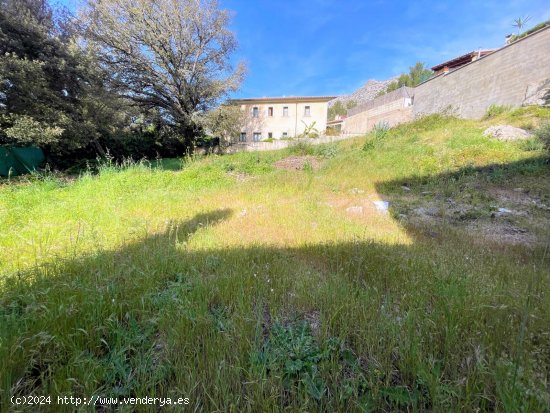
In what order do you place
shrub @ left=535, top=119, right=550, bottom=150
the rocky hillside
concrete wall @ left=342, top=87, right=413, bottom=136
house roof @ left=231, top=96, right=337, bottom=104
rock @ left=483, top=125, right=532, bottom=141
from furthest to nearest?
the rocky hillside
house roof @ left=231, top=96, right=337, bottom=104
concrete wall @ left=342, top=87, right=413, bottom=136
rock @ left=483, top=125, right=532, bottom=141
shrub @ left=535, top=119, right=550, bottom=150

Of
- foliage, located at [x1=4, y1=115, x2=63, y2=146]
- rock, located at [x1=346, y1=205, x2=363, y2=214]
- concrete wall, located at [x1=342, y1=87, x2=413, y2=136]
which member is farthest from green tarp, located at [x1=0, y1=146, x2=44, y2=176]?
concrete wall, located at [x1=342, y1=87, x2=413, y2=136]

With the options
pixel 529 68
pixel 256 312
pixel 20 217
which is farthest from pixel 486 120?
pixel 20 217

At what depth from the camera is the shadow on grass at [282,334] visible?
3.68 ft

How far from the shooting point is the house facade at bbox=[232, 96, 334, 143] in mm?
24469

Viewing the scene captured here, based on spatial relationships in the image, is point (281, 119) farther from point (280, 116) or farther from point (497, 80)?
point (497, 80)

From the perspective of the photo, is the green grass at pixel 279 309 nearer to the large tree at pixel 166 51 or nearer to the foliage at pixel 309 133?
the foliage at pixel 309 133

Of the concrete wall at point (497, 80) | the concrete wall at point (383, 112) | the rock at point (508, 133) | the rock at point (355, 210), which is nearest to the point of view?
the rock at point (355, 210)

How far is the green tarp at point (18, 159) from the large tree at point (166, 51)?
24.0ft

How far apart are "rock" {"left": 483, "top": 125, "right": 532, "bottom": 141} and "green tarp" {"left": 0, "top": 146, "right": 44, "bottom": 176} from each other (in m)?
15.0

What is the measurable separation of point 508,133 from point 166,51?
17356 millimetres

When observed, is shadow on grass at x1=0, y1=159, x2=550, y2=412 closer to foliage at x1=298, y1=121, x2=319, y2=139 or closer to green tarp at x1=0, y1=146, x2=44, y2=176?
green tarp at x1=0, y1=146, x2=44, y2=176

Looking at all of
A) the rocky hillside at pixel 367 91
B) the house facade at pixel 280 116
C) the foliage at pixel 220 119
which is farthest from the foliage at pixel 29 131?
the rocky hillside at pixel 367 91

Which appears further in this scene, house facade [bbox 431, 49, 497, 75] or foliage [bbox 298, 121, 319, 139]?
house facade [bbox 431, 49, 497, 75]

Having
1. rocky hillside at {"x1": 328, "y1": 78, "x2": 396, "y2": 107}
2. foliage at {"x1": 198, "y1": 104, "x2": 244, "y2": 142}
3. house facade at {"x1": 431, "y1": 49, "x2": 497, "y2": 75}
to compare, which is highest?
rocky hillside at {"x1": 328, "y1": 78, "x2": 396, "y2": 107}
